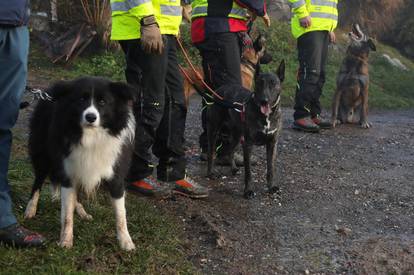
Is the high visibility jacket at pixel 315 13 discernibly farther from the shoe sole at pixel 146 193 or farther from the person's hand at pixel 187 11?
the shoe sole at pixel 146 193

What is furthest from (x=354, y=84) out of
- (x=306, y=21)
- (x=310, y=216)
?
(x=310, y=216)

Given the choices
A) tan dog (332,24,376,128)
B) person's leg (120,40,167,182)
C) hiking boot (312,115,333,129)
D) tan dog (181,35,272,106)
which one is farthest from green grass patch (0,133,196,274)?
tan dog (332,24,376,128)

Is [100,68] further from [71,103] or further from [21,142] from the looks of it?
[71,103]

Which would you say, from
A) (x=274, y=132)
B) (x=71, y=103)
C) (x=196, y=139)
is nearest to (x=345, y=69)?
(x=196, y=139)

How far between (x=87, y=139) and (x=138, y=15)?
1.17 meters

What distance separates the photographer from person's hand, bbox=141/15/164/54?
3766 millimetres

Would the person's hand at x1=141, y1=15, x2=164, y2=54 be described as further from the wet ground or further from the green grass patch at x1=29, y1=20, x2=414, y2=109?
the green grass patch at x1=29, y1=20, x2=414, y2=109

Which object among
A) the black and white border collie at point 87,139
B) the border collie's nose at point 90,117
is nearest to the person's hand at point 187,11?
the black and white border collie at point 87,139

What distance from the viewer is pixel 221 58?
5.15 m

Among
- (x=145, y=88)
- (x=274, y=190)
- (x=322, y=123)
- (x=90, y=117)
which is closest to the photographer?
(x=90, y=117)

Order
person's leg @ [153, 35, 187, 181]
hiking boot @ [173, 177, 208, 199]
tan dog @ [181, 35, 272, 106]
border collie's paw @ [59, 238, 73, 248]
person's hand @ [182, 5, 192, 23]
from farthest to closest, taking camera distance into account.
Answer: tan dog @ [181, 35, 272, 106] < person's hand @ [182, 5, 192, 23] < hiking boot @ [173, 177, 208, 199] < person's leg @ [153, 35, 187, 181] < border collie's paw @ [59, 238, 73, 248]

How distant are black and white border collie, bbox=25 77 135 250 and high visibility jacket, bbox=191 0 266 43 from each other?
6.75ft

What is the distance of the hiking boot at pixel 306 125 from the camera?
7.70 meters

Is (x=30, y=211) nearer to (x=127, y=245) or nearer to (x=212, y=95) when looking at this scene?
(x=127, y=245)
